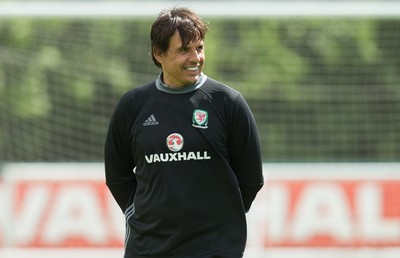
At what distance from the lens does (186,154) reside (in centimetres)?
439

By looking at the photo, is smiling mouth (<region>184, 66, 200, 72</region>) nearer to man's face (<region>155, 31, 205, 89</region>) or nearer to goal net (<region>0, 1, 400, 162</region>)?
man's face (<region>155, 31, 205, 89</region>)

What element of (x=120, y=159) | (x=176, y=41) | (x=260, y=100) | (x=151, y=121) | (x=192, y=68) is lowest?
(x=260, y=100)

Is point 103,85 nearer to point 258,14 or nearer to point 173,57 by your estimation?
point 258,14

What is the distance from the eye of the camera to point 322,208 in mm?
8750

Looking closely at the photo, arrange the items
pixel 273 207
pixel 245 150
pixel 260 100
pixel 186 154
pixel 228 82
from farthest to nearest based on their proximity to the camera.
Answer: pixel 228 82
pixel 260 100
pixel 273 207
pixel 245 150
pixel 186 154

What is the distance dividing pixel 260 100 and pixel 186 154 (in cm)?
951

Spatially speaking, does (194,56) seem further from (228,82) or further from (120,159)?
(228,82)

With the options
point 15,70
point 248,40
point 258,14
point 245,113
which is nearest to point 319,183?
point 258,14

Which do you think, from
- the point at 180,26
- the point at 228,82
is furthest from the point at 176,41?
the point at 228,82

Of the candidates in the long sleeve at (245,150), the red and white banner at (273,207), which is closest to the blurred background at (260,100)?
the red and white banner at (273,207)

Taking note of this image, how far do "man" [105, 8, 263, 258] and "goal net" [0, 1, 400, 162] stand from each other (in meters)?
7.13

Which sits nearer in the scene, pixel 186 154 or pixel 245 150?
pixel 186 154

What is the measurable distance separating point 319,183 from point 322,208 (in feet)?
0.71

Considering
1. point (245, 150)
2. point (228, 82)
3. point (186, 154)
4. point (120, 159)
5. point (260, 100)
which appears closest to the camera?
point (186, 154)
